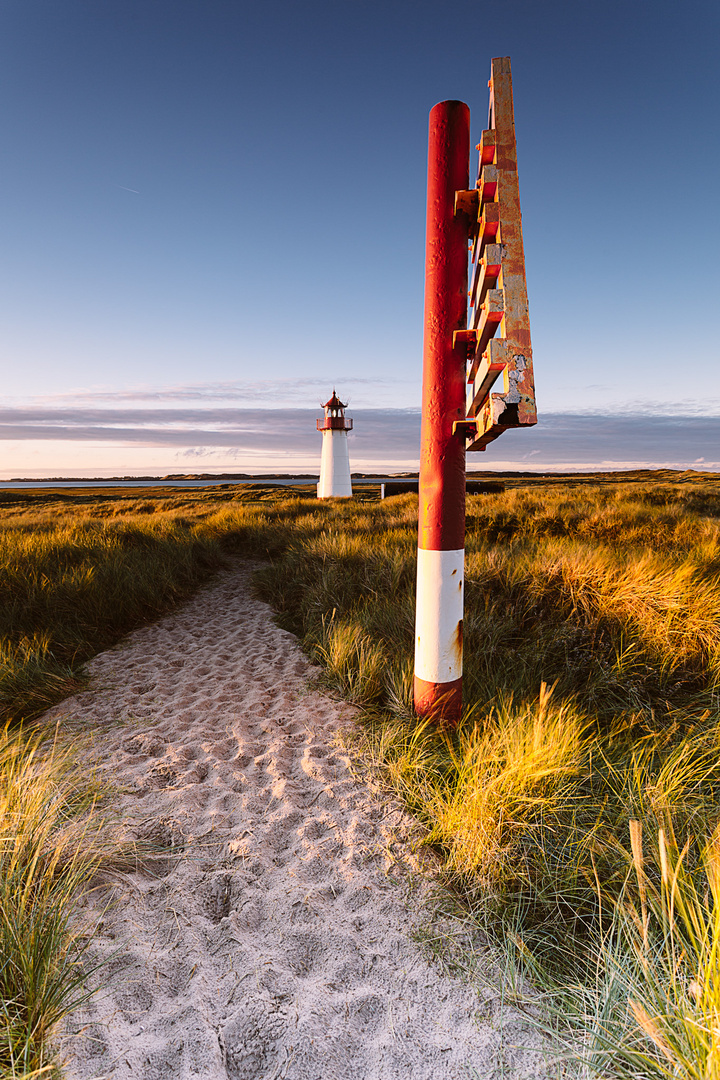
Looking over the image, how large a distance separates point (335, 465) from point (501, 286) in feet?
87.0

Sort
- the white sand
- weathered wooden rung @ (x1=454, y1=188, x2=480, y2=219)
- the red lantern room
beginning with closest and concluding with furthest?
1. the white sand
2. weathered wooden rung @ (x1=454, y1=188, x2=480, y2=219)
3. the red lantern room

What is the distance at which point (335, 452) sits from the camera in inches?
1114

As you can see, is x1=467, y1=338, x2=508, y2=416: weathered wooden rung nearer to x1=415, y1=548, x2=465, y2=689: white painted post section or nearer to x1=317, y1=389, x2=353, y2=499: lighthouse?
x1=415, y1=548, x2=465, y2=689: white painted post section

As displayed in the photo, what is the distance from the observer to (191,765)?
3.27 m

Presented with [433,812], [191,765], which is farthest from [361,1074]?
[191,765]

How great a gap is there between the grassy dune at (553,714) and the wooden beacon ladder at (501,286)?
1589 millimetres

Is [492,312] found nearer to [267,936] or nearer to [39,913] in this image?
[267,936]

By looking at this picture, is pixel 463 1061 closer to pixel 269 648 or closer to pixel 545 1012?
pixel 545 1012

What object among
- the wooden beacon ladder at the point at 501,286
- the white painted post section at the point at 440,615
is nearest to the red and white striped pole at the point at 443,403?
the white painted post section at the point at 440,615

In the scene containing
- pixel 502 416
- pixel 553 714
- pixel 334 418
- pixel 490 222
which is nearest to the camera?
pixel 502 416

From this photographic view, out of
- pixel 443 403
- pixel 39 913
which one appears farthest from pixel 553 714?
pixel 39 913

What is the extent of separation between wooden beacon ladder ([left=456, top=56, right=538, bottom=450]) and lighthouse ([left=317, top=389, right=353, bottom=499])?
987 inches

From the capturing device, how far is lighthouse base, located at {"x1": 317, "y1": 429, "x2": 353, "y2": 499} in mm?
28062

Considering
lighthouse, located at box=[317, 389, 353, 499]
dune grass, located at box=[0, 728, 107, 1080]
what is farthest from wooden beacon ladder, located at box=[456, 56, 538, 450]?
lighthouse, located at box=[317, 389, 353, 499]
